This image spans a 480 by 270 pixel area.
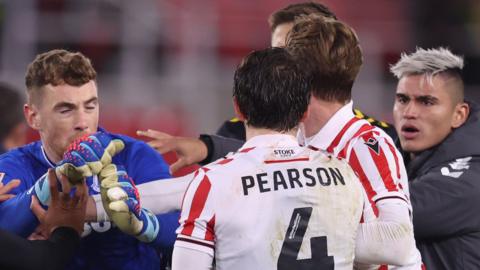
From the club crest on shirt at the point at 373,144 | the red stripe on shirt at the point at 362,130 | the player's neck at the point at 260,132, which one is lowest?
the club crest on shirt at the point at 373,144

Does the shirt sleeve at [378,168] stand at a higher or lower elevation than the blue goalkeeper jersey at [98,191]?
higher

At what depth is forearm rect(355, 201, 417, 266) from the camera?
3.04 metres

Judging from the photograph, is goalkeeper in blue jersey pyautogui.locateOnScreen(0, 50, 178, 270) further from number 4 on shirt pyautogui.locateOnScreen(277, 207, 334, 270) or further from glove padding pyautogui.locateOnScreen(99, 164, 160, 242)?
number 4 on shirt pyautogui.locateOnScreen(277, 207, 334, 270)

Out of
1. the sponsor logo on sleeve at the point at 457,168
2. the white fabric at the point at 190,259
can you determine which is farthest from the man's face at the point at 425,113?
the white fabric at the point at 190,259

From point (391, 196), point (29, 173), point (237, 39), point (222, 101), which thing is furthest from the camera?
point (237, 39)

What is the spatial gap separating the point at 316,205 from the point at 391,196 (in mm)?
353

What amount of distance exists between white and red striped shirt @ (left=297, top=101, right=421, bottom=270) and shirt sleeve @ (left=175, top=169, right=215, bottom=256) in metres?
0.56

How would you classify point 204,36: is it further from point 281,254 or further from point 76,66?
point 281,254

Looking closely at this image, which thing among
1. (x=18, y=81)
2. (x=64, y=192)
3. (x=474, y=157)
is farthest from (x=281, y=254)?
(x=18, y=81)

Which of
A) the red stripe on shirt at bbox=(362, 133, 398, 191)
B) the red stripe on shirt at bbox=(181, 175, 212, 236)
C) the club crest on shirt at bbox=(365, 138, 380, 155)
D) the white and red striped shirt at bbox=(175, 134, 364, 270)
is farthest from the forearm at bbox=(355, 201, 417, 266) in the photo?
the red stripe on shirt at bbox=(181, 175, 212, 236)

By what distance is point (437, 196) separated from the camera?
14.2 feet

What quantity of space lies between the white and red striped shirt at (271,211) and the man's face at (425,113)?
5.82 ft

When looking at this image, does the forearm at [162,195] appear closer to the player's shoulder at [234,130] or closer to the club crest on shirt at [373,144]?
the club crest on shirt at [373,144]

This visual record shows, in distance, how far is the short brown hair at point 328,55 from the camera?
337 cm
